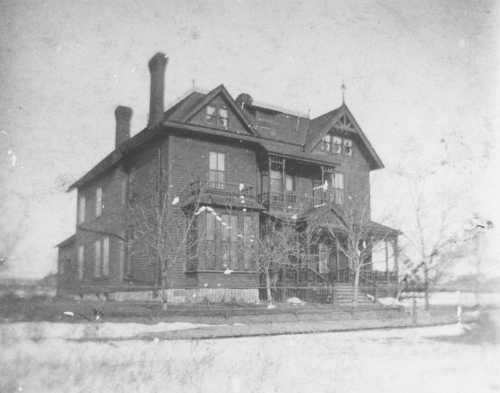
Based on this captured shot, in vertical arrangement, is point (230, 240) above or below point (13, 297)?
above

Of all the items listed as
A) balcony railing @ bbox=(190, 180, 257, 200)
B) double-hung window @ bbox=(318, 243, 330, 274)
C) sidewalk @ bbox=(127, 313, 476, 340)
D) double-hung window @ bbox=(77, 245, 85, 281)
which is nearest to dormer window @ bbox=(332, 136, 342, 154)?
double-hung window @ bbox=(318, 243, 330, 274)

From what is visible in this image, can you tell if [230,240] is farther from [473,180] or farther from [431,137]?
[473,180]

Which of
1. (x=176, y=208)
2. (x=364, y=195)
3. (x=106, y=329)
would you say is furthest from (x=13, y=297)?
(x=364, y=195)

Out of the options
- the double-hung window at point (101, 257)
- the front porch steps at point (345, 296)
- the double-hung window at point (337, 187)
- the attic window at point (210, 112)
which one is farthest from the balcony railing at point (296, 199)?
the double-hung window at point (101, 257)

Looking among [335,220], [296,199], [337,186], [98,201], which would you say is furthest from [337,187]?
[98,201]

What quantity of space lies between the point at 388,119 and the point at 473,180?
11.1ft

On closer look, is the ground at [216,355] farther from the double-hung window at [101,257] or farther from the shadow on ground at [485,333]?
the double-hung window at [101,257]

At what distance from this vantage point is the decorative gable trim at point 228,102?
20.7 meters

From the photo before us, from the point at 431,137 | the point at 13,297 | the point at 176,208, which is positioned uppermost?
the point at 431,137

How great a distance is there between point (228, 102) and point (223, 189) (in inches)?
148

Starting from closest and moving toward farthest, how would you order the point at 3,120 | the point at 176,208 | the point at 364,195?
the point at 3,120 → the point at 176,208 → the point at 364,195

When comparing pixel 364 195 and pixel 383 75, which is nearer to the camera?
pixel 383 75

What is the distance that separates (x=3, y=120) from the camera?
28.1ft

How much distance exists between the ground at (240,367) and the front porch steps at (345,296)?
30.3 feet
